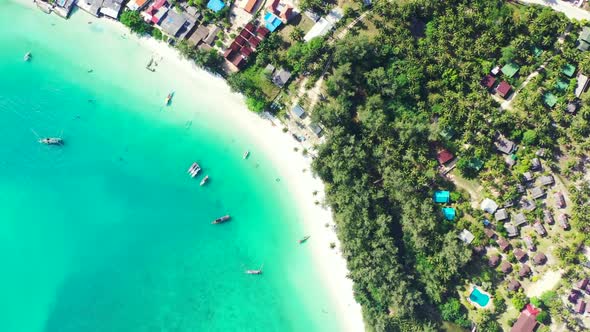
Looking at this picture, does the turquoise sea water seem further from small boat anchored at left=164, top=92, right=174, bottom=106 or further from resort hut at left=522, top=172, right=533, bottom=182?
resort hut at left=522, top=172, right=533, bottom=182

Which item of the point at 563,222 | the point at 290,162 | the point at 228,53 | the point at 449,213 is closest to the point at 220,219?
the point at 290,162

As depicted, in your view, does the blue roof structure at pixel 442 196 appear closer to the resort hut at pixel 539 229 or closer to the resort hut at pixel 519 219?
the resort hut at pixel 519 219

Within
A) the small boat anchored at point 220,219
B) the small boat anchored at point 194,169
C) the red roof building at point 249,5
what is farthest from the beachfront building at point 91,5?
the small boat anchored at point 220,219

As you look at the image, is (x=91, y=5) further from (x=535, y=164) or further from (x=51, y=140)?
(x=535, y=164)

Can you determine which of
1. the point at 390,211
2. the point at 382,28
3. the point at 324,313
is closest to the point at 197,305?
the point at 324,313

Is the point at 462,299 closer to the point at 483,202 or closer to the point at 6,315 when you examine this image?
the point at 483,202

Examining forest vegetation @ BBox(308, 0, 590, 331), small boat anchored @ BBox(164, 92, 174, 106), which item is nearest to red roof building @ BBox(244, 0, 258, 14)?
forest vegetation @ BBox(308, 0, 590, 331)
